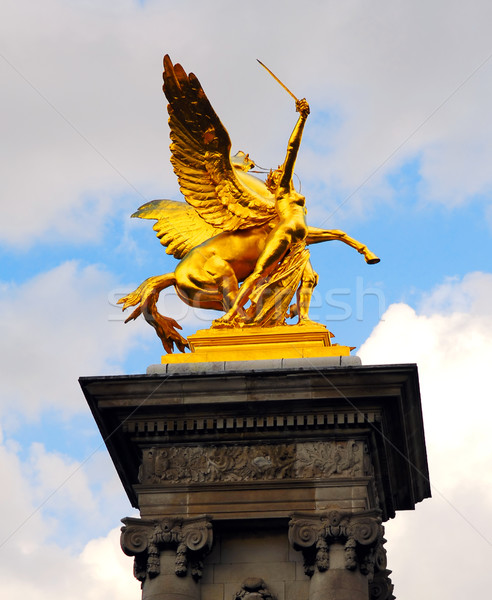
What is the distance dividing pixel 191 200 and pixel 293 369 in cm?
573

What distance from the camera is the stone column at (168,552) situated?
2675 cm

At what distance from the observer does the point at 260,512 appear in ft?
89.2

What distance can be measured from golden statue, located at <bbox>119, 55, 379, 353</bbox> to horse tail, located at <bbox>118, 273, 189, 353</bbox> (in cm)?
2

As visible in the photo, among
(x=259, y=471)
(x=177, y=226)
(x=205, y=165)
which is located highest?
(x=205, y=165)

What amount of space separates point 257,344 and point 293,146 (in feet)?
13.7

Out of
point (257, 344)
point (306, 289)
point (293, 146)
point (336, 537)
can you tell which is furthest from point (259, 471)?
point (293, 146)

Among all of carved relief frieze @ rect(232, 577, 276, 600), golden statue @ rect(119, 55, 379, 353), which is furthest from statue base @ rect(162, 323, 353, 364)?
carved relief frieze @ rect(232, 577, 276, 600)

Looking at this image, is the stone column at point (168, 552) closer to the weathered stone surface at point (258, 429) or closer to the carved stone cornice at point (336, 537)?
the weathered stone surface at point (258, 429)

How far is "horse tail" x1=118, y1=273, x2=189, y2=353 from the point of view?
1220 inches

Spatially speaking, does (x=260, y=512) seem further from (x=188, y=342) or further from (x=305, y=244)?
(x=305, y=244)

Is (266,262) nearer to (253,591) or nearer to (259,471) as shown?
(259,471)

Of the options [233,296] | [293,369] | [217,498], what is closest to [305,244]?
[233,296]

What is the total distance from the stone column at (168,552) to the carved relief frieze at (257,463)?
897 millimetres

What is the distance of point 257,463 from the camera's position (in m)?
27.5
